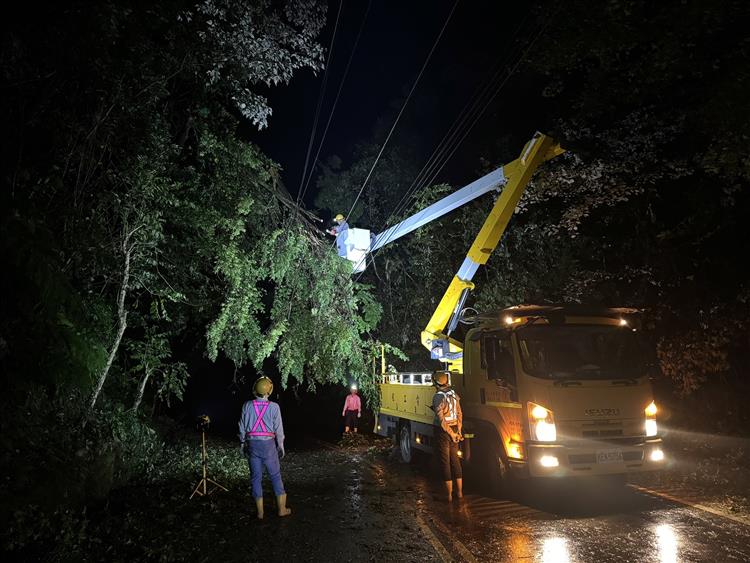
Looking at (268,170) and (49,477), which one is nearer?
(49,477)

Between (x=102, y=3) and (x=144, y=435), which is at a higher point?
(x=102, y=3)

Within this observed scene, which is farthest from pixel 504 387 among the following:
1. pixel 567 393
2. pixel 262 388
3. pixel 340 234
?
pixel 340 234

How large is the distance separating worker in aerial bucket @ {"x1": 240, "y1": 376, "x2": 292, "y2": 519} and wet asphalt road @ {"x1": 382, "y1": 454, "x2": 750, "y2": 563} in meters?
2.10

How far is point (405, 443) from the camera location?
39.4 feet

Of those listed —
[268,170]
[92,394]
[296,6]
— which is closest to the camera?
[92,394]

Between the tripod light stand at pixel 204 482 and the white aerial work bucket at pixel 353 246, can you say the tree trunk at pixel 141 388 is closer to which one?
the tripod light stand at pixel 204 482

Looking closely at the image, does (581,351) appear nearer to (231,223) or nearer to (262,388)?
(262,388)

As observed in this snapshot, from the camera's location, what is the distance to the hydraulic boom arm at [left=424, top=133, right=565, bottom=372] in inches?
413

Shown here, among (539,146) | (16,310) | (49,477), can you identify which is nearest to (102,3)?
(16,310)

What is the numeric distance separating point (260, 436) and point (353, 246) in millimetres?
7295

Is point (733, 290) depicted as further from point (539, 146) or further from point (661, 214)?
point (539, 146)

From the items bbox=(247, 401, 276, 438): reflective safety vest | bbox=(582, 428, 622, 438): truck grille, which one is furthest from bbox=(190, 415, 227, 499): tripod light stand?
bbox=(582, 428, 622, 438): truck grille

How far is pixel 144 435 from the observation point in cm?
1195

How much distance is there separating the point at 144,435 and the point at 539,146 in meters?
10.00
